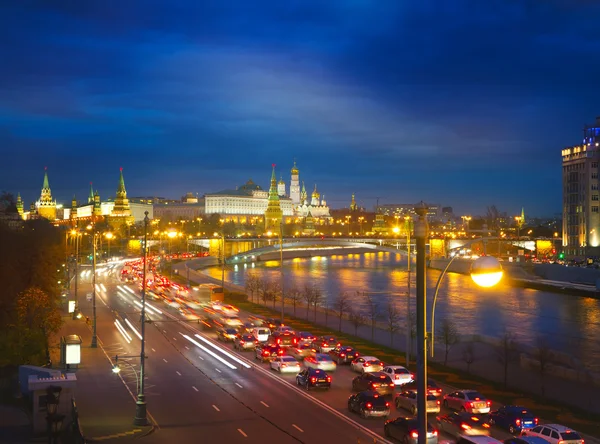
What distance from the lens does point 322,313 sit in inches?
1230

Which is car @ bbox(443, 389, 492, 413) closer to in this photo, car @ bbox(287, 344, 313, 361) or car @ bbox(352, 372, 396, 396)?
car @ bbox(352, 372, 396, 396)

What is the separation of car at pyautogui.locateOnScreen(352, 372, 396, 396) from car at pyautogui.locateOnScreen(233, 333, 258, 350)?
5.91m

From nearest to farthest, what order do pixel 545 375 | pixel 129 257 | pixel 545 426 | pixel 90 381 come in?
pixel 545 426
pixel 90 381
pixel 545 375
pixel 129 257

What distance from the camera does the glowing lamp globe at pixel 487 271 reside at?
532cm

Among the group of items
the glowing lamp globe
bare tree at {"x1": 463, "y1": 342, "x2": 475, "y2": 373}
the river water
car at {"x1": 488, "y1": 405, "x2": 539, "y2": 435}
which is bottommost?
the river water

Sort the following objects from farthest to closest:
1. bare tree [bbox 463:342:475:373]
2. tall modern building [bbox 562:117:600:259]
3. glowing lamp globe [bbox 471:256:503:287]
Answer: tall modern building [bbox 562:117:600:259] < bare tree [bbox 463:342:475:373] < glowing lamp globe [bbox 471:256:503:287]

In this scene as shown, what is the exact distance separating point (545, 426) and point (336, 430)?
10.4ft

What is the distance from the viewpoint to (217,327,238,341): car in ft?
70.1

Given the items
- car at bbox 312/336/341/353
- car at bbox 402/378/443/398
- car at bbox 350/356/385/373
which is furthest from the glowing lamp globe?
car at bbox 312/336/341/353

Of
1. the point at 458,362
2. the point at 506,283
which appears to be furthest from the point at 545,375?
the point at 506,283

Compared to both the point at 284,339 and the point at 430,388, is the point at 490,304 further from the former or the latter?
the point at 430,388

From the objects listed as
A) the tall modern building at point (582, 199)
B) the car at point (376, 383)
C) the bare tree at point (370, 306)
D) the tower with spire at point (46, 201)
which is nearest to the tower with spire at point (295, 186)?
the tower with spire at point (46, 201)

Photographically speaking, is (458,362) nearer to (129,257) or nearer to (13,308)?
(13,308)

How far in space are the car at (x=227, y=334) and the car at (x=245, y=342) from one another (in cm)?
69
